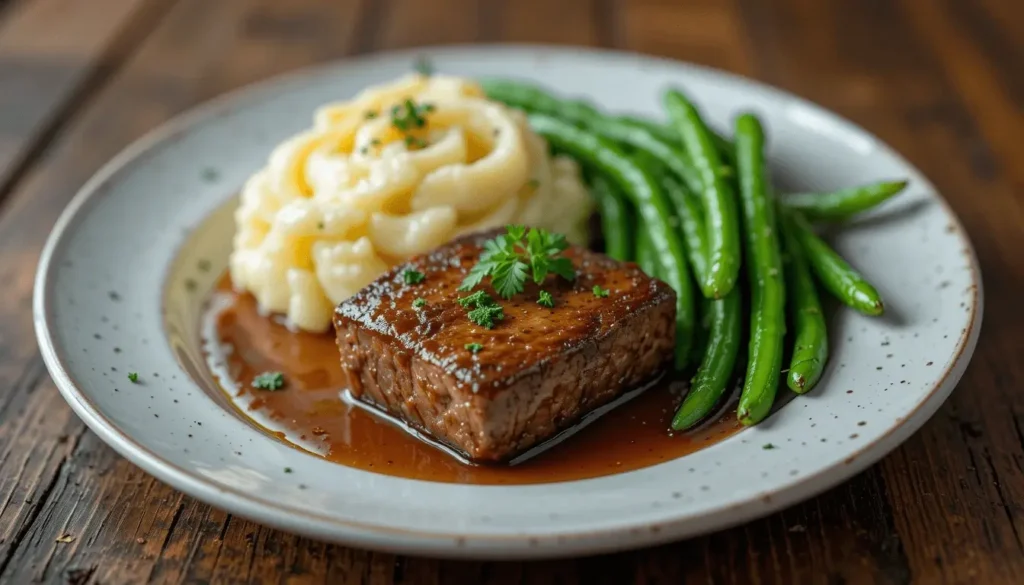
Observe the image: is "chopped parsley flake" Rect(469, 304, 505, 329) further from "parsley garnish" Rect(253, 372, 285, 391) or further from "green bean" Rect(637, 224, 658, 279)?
"green bean" Rect(637, 224, 658, 279)

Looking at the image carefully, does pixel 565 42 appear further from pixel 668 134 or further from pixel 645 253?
pixel 645 253

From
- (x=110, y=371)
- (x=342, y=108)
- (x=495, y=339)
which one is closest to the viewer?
(x=495, y=339)

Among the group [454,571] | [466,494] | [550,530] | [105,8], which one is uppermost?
[550,530]

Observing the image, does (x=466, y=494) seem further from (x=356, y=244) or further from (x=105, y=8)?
(x=105, y=8)

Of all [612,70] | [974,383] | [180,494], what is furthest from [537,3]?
[180,494]

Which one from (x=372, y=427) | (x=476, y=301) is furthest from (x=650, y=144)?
(x=372, y=427)

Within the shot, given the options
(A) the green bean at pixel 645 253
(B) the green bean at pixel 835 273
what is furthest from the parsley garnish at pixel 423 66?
(B) the green bean at pixel 835 273

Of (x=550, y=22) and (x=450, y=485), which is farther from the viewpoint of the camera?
(x=550, y=22)
